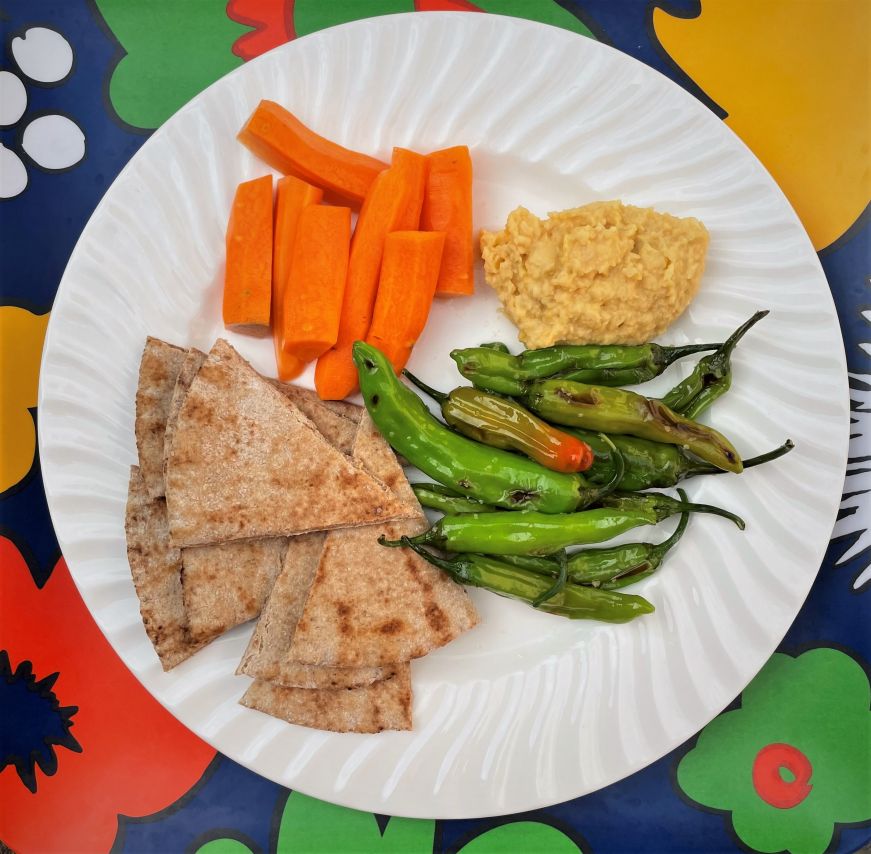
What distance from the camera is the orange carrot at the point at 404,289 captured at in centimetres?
277

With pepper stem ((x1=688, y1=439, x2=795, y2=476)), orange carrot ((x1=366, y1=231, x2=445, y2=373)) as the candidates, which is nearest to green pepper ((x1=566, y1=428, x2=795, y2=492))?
pepper stem ((x1=688, y1=439, x2=795, y2=476))

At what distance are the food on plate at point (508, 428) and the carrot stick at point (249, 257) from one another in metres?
0.65

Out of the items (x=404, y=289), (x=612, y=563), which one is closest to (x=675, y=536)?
(x=612, y=563)

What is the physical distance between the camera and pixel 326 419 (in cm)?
287

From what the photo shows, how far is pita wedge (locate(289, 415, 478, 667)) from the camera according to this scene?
2.66 metres

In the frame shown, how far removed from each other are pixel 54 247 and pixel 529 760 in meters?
2.93

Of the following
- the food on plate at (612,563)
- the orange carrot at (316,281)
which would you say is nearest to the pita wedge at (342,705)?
the food on plate at (612,563)

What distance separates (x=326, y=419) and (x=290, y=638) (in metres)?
0.84

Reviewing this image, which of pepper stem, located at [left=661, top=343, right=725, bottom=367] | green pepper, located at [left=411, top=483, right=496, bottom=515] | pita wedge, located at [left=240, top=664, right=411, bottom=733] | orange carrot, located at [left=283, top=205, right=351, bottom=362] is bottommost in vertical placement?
pita wedge, located at [left=240, top=664, right=411, bottom=733]

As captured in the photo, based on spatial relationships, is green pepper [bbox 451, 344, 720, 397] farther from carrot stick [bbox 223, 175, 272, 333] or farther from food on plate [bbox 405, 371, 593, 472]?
carrot stick [bbox 223, 175, 272, 333]

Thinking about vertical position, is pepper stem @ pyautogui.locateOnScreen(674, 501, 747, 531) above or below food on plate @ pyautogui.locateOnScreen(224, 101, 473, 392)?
below

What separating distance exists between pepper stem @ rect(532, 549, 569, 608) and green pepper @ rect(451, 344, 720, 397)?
66 centimetres

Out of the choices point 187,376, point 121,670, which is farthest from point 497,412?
point 121,670

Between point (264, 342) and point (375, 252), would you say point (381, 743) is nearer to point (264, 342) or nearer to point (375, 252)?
point (264, 342)
